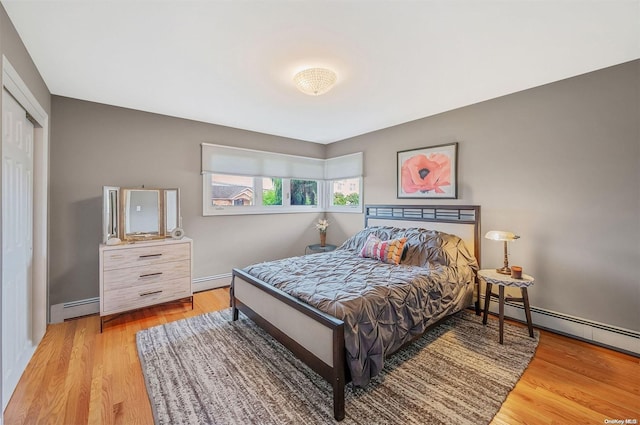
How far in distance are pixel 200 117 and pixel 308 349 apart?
124 inches

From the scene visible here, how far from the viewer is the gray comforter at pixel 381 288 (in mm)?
1749

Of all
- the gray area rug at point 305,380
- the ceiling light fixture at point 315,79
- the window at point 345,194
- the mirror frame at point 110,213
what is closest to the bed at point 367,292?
the gray area rug at point 305,380

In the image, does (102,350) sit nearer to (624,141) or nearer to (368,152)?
(368,152)

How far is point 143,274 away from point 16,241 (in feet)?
3.47

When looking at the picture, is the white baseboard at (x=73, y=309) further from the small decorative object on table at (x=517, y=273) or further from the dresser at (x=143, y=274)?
the small decorative object on table at (x=517, y=273)

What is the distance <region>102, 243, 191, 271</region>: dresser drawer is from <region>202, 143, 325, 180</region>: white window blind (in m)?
1.21

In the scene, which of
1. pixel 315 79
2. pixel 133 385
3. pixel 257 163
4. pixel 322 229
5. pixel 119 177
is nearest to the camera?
pixel 133 385

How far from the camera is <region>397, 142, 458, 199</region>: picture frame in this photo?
3.32 m

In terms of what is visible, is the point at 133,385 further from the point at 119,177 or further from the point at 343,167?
the point at 343,167

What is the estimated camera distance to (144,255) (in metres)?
2.89

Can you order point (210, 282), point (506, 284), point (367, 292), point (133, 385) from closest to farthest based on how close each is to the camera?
point (133, 385) < point (367, 292) < point (506, 284) < point (210, 282)

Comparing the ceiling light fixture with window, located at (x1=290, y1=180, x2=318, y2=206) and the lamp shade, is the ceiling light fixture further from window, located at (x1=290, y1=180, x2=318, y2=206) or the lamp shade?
window, located at (x1=290, y1=180, x2=318, y2=206)

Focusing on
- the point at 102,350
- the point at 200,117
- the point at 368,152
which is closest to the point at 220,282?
the point at 102,350

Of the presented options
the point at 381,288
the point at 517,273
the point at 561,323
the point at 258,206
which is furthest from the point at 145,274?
the point at 561,323
